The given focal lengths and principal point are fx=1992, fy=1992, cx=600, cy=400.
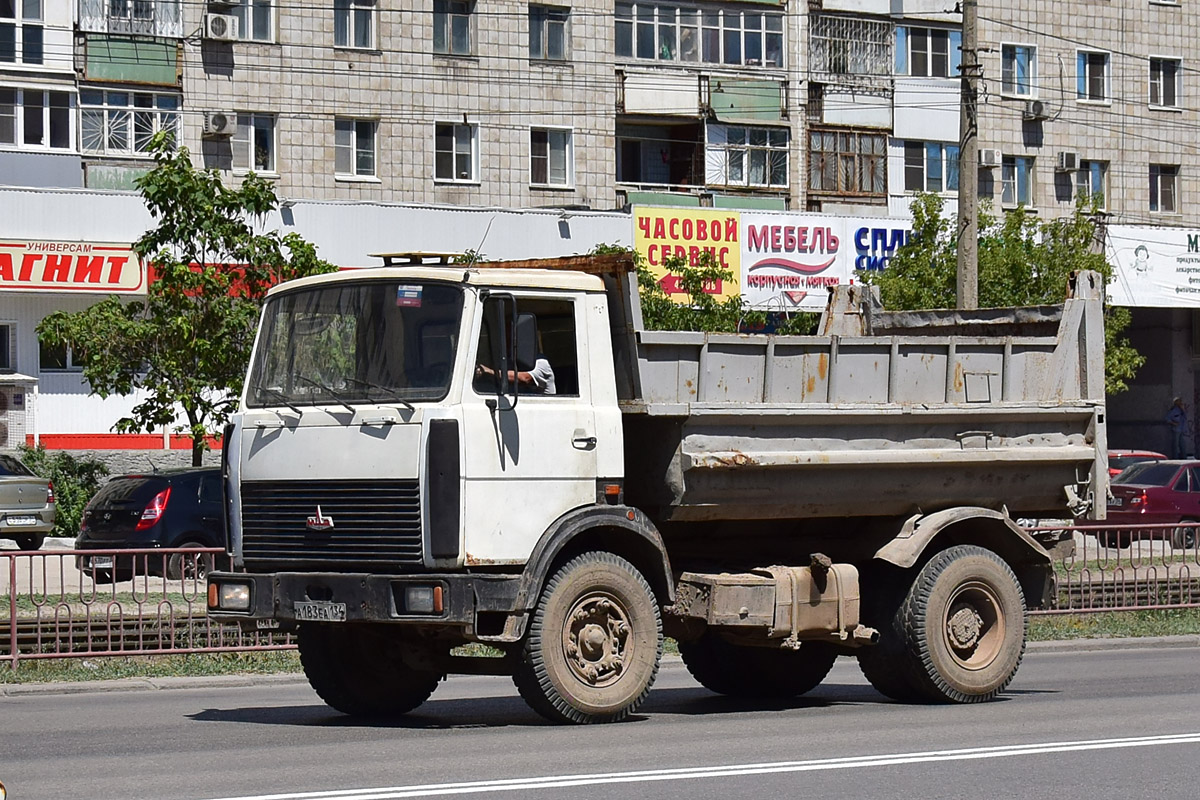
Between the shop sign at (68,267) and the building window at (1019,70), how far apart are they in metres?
24.9

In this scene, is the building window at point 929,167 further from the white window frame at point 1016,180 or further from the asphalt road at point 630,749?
the asphalt road at point 630,749

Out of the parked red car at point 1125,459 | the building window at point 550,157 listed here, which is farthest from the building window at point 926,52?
the parked red car at point 1125,459

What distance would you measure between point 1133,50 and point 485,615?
4849 centimetres

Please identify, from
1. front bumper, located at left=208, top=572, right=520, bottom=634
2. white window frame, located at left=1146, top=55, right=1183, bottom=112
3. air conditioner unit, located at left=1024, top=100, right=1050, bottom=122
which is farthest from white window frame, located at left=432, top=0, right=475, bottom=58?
front bumper, located at left=208, top=572, right=520, bottom=634

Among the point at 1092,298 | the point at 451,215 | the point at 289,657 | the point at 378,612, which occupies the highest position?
the point at 451,215

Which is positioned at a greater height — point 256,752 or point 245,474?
point 245,474

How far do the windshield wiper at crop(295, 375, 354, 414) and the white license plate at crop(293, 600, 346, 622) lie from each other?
1.10 m

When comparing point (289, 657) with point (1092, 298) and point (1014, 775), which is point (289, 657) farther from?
point (1014, 775)

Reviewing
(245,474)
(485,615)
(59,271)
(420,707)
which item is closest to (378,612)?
(485,615)

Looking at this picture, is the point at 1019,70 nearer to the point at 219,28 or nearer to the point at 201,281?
the point at 219,28

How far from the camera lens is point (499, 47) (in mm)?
46281

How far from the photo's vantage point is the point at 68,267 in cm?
3959

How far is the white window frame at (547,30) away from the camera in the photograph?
46.7 m

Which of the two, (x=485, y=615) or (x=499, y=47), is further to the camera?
(x=499, y=47)
